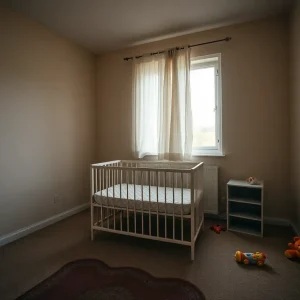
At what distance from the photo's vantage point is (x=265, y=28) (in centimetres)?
263

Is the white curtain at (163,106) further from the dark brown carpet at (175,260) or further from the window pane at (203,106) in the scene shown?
the dark brown carpet at (175,260)

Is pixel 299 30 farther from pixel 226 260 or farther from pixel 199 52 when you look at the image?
pixel 226 260

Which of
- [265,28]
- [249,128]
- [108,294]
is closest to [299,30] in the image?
[265,28]

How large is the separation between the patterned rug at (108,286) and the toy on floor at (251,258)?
575 mm

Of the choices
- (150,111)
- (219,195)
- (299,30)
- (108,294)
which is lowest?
(108,294)

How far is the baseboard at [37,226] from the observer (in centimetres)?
229

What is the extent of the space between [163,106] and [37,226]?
232 centimetres

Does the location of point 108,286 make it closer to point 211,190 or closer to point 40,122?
point 211,190

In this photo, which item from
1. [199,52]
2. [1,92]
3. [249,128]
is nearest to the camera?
[1,92]

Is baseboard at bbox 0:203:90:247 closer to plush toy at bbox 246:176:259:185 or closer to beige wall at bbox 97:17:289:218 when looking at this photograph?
beige wall at bbox 97:17:289:218

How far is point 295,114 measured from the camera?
2.34 metres

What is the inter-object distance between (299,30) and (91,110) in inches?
119

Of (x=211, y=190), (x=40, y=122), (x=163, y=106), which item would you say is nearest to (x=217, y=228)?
(x=211, y=190)

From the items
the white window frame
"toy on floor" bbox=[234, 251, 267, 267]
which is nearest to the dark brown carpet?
"toy on floor" bbox=[234, 251, 267, 267]
